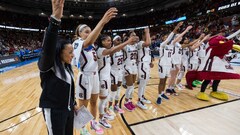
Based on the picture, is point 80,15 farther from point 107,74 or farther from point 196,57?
point 107,74

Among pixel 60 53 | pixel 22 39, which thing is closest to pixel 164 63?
pixel 60 53

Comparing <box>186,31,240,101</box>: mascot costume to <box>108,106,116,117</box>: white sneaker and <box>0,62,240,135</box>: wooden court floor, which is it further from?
<box>108,106,116,117</box>: white sneaker

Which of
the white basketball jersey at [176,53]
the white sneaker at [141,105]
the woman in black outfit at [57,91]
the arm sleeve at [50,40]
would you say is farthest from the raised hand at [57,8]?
the white basketball jersey at [176,53]

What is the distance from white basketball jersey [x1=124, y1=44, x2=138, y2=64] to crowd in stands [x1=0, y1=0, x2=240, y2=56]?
1238 cm

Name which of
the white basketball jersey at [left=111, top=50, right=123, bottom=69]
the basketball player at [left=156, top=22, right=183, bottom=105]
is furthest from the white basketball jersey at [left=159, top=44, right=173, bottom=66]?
the white basketball jersey at [left=111, top=50, right=123, bottom=69]

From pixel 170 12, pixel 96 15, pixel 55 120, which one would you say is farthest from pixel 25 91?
pixel 96 15

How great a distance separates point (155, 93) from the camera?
559 centimetres

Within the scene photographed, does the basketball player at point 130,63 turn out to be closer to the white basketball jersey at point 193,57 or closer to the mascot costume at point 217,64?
the mascot costume at point 217,64

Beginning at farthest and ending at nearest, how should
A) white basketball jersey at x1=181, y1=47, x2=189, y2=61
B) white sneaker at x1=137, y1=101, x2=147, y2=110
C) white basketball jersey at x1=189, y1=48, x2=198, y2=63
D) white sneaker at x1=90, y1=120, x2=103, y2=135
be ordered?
white basketball jersey at x1=189, y1=48, x2=198, y2=63
white basketball jersey at x1=181, y1=47, x2=189, y2=61
white sneaker at x1=137, y1=101, x2=147, y2=110
white sneaker at x1=90, y1=120, x2=103, y2=135

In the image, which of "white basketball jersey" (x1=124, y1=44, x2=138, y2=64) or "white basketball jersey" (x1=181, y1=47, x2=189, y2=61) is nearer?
"white basketball jersey" (x1=124, y1=44, x2=138, y2=64)

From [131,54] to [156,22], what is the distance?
83.0 feet

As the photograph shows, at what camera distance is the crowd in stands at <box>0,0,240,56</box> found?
16.2 metres

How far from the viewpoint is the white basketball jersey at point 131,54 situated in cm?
402

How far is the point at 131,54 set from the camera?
13.2ft
